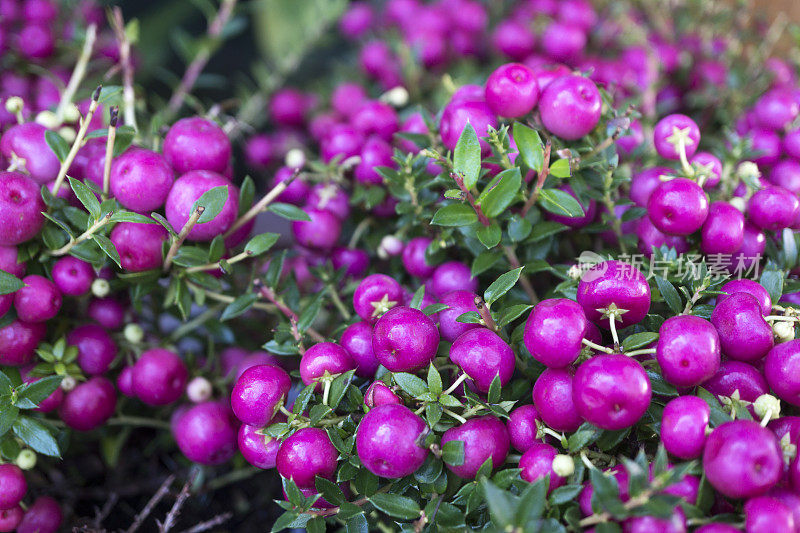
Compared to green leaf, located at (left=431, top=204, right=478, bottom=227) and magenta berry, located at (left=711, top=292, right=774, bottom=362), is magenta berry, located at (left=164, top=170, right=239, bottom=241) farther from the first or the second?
magenta berry, located at (left=711, top=292, right=774, bottom=362)

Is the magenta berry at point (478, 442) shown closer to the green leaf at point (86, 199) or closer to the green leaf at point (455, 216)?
the green leaf at point (455, 216)

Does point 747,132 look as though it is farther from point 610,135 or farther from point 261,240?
point 261,240

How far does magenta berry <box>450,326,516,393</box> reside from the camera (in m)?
0.59

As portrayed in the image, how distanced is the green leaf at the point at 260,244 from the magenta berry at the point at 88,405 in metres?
0.27

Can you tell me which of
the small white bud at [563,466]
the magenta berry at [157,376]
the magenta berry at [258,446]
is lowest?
the magenta berry at [157,376]

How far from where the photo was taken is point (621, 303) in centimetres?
59

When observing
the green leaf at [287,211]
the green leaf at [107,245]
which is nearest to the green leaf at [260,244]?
the green leaf at [287,211]

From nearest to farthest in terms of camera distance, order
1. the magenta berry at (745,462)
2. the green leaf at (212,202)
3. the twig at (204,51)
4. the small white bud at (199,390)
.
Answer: the magenta berry at (745,462)
the green leaf at (212,202)
the small white bud at (199,390)
the twig at (204,51)

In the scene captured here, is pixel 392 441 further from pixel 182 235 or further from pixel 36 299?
pixel 36 299

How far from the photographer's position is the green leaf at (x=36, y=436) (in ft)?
2.15

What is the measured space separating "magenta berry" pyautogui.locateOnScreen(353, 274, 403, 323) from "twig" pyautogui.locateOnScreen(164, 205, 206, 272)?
0.63 feet

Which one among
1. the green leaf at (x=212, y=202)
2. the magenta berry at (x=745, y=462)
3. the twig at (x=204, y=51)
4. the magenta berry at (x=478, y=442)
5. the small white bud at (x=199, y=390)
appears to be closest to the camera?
the magenta berry at (x=745, y=462)

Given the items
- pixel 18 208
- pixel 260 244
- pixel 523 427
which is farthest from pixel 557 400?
pixel 18 208

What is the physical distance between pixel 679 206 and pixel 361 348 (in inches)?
15.0
